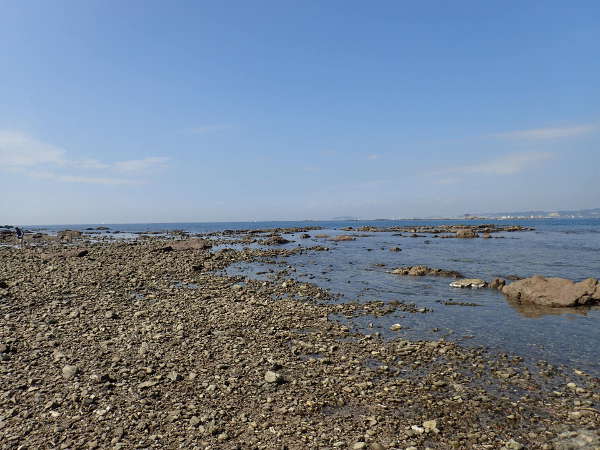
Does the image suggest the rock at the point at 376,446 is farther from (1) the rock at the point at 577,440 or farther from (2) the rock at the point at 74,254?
(2) the rock at the point at 74,254

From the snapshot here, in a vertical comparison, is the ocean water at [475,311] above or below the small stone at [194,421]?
below

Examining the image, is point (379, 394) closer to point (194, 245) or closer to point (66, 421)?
point (66, 421)

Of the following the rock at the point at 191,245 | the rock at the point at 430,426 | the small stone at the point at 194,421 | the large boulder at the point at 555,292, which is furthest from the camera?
the rock at the point at 191,245

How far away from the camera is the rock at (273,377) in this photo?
8.89m

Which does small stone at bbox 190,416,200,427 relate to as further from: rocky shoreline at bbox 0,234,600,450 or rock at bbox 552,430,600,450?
rock at bbox 552,430,600,450

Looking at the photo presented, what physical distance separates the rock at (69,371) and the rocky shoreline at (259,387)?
0.05 metres

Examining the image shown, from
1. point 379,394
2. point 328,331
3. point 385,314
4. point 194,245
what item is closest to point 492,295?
point 385,314

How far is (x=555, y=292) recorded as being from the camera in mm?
18406

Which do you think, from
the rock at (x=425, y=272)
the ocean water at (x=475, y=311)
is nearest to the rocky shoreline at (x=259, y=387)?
the ocean water at (x=475, y=311)

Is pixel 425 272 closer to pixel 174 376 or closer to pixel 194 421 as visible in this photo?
pixel 174 376

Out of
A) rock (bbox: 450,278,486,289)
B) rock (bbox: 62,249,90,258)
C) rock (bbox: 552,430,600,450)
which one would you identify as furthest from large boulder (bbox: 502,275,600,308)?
rock (bbox: 62,249,90,258)

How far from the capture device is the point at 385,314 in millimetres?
15836

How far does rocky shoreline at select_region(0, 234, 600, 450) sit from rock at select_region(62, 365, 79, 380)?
0.16 ft

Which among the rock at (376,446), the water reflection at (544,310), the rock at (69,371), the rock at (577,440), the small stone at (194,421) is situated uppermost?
the rock at (69,371)
